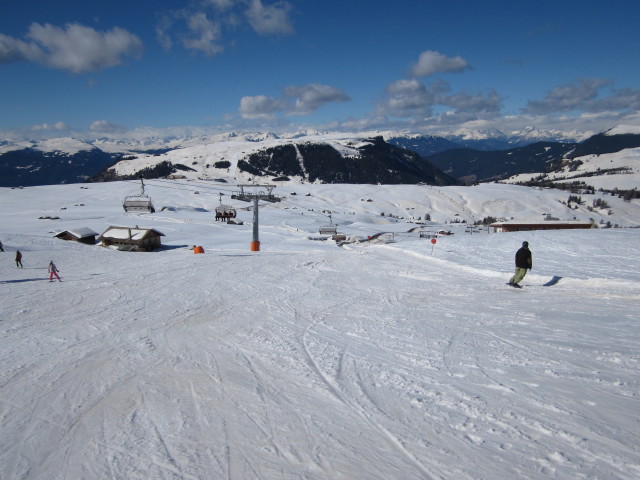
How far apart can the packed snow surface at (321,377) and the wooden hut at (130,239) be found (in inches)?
1119

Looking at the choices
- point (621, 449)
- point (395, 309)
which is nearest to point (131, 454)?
Result: point (621, 449)

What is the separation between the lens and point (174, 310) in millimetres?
11281

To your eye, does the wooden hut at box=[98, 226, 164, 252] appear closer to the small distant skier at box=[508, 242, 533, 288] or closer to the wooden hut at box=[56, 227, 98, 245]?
the wooden hut at box=[56, 227, 98, 245]

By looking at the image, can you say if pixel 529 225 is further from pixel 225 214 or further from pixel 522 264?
pixel 522 264

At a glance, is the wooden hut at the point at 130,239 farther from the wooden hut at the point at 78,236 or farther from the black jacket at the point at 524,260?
the black jacket at the point at 524,260

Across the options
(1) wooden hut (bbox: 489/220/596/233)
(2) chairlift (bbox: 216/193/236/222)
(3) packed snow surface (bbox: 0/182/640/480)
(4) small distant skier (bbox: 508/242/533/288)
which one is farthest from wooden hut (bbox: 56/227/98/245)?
(1) wooden hut (bbox: 489/220/596/233)

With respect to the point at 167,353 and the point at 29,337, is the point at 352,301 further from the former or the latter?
the point at 29,337

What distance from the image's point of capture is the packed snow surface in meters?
4.65

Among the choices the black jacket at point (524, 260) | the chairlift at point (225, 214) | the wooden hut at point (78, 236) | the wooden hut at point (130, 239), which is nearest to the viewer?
the black jacket at point (524, 260)

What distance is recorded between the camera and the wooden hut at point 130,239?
43.1 m

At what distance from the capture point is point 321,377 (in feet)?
22.3

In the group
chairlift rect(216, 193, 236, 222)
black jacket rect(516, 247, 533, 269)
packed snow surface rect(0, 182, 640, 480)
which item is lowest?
chairlift rect(216, 193, 236, 222)

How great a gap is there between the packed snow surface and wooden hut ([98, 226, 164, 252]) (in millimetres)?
28430

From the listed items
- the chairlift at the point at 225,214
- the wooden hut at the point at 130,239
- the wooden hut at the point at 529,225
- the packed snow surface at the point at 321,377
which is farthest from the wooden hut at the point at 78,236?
the wooden hut at the point at 529,225
